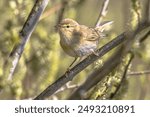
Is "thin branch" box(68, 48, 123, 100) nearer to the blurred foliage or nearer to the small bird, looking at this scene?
the blurred foliage

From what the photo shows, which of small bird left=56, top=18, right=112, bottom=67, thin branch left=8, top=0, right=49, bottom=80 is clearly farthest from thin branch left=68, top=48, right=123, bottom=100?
small bird left=56, top=18, right=112, bottom=67

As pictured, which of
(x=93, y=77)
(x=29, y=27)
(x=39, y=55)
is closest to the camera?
(x=93, y=77)

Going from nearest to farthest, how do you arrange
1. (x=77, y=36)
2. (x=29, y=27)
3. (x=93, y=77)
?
(x=93, y=77), (x=29, y=27), (x=77, y=36)

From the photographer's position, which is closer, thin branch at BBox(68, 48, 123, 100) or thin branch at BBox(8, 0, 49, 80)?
thin branch at BBox(68, 48, 123, 100)

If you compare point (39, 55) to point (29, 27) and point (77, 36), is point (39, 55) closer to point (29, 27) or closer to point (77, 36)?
point (77, 36)

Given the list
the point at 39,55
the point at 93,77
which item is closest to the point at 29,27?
the point at 39,55

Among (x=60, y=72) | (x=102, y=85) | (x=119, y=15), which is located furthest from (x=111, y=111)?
(x=119, y=15)

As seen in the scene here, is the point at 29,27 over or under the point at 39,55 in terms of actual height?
over

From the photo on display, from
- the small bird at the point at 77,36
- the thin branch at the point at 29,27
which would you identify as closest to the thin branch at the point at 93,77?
the thin branch at the point at 29,27
